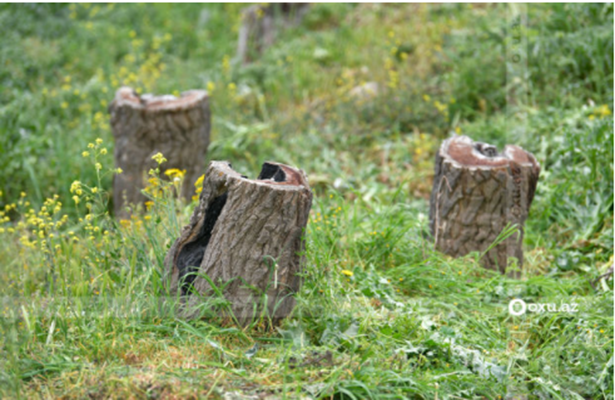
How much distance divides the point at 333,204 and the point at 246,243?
5.28 feet

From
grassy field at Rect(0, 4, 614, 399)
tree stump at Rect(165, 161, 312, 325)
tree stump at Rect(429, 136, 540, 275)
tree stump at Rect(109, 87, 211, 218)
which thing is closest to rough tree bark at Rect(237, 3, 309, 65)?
grassy field at Rect(0, 4, 614, 399)

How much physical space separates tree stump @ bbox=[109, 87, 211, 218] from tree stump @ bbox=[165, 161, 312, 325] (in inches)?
100

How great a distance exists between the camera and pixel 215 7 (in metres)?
11.2

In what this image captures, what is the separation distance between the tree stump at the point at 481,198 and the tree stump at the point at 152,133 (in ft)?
8.19

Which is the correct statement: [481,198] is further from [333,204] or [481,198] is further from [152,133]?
[152,133]

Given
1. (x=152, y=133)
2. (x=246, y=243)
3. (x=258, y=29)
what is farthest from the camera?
(x=258, y=29)

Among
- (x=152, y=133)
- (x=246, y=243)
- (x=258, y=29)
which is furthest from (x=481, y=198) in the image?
(x=258, y=29)

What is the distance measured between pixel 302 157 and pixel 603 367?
4.13 meters

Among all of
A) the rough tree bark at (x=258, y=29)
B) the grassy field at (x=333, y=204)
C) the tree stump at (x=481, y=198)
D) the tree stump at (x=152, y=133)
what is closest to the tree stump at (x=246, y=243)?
the grassy field at (x=333, y=204)

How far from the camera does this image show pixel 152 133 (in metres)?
5.58

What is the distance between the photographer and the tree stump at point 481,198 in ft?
13.1

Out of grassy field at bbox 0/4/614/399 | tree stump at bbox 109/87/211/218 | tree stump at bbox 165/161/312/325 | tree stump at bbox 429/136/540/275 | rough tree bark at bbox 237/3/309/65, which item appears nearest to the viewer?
grassy field at bbox 0/4/614/399

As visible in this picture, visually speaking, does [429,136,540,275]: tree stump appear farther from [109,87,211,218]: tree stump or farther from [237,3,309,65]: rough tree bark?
[237,3,309,65]: rough tree bark

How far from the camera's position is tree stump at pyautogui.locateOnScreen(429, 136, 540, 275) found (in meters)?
3.98
